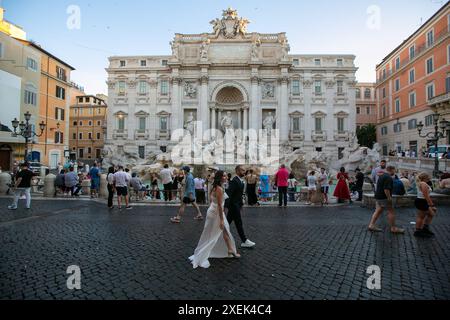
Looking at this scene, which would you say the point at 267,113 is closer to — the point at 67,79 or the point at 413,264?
the point at 67,79

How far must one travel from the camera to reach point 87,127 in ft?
177

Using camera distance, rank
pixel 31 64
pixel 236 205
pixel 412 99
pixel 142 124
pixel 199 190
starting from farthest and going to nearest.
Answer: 1. pixel 142 124
2. pixel 412 99
3. pixel 31 64
4. pixel 199 190
5. pixel 236 205

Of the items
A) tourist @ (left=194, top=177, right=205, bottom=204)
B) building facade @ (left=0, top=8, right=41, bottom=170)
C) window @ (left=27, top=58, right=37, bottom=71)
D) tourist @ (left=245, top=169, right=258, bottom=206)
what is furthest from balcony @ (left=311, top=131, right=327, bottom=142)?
window @ (left=27, top=58, right=37, bottom=71)

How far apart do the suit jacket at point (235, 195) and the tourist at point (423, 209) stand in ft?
13.7

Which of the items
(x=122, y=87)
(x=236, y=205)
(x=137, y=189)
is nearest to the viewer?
(x=236, y=205)

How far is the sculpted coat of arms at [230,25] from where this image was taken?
3547 cm

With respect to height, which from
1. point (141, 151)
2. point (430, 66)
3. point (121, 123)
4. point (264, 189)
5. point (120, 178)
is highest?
point (430, 66)

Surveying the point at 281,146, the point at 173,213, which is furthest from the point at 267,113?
the point at 173,213

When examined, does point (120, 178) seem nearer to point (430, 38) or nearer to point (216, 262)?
point (216, 262)

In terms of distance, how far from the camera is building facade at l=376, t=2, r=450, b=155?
91.7ft

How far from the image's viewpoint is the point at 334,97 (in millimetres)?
36375

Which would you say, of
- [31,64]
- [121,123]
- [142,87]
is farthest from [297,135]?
[31,64]

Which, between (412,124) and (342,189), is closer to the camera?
(342,189)

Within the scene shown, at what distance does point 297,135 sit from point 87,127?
4020cm
